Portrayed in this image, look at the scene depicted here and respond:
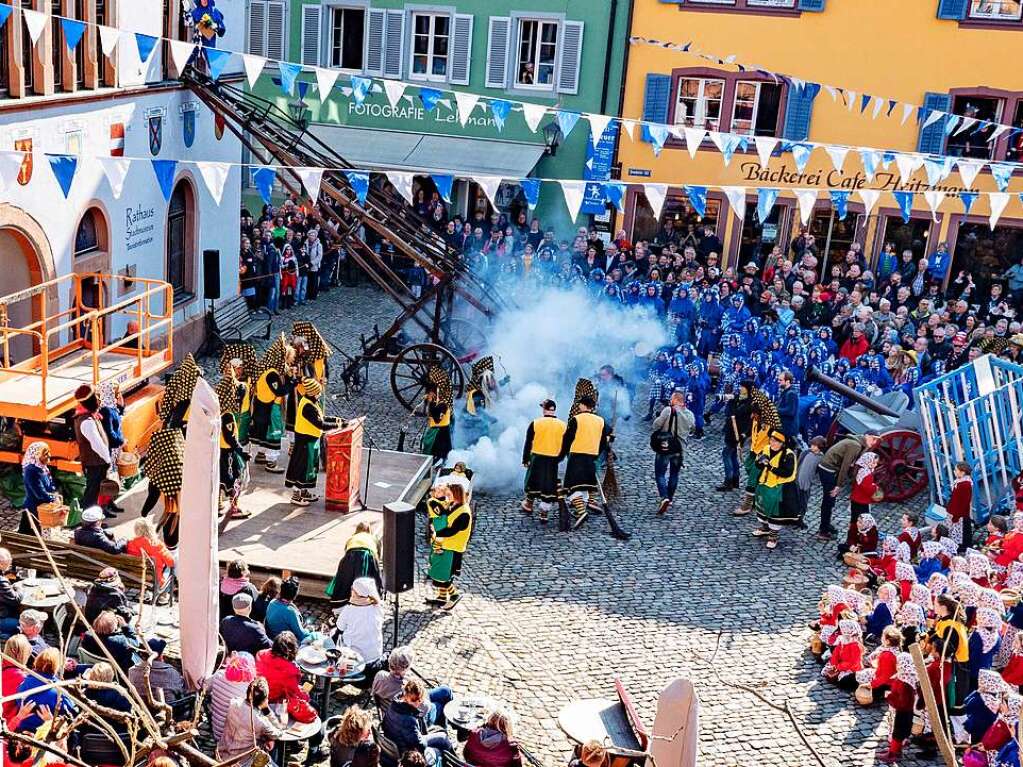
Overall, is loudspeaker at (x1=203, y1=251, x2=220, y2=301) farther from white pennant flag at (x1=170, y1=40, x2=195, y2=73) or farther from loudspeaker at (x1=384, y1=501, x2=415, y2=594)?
loudspeaker at (x1=384, y1=501, x2=415, y2=594)

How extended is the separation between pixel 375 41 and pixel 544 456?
50.1 ft

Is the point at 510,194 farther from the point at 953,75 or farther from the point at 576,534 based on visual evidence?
the point at 576,534

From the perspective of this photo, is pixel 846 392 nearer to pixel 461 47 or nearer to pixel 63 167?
pixel 63 167

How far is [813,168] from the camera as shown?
81.5 ft

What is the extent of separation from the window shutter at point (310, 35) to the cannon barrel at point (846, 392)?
14851mm

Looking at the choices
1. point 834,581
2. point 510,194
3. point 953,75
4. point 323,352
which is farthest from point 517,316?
point 953,75

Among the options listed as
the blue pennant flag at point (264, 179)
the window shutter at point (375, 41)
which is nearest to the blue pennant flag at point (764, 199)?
the blue pennant flag at point (264, 179)

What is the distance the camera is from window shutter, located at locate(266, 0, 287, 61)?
1045 inches

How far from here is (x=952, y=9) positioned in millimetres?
23703

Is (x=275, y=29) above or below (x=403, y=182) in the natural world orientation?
above

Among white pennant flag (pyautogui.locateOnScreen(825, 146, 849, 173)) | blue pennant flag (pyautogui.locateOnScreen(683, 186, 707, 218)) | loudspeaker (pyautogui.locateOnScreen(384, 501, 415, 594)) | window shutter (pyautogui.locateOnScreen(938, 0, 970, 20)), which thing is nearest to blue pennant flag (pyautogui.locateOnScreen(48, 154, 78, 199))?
loudspeaker (pyautogui.locateOnScreen(384, 501, 415, 594))

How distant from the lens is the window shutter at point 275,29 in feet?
87.1

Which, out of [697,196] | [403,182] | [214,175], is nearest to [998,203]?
[697,196]

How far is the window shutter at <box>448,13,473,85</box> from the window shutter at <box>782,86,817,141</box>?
669 cm
